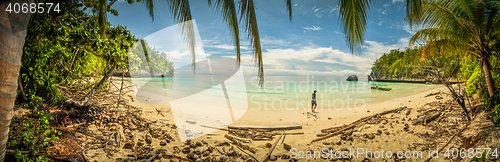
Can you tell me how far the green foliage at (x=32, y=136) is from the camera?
8.25 feet

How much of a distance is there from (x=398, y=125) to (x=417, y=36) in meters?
3.75

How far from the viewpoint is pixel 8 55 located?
198cm

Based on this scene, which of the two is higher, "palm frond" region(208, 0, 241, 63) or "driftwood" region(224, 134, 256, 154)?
"palm frond" region(208, 0, 241, 63)

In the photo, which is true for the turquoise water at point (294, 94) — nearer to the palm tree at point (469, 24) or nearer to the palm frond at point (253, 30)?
the palm frond at point (253, 30)

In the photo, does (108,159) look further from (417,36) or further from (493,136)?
(417,36)

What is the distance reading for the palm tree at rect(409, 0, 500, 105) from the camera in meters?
4.36

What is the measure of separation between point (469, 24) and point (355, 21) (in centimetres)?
455

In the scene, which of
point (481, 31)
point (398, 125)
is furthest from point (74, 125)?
point (481, 31)

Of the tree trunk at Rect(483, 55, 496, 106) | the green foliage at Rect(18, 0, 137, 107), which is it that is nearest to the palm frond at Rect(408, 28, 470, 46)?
the tree trunk at Rect(483, 55, 496, 106)

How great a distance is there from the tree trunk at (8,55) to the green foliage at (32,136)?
0.34m

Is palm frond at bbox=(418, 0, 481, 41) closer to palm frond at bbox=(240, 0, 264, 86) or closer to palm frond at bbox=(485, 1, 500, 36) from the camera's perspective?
palm frond at bbox=(485, 1, 500, 36)

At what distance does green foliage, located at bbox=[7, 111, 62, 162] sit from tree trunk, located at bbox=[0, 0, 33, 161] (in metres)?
0.34

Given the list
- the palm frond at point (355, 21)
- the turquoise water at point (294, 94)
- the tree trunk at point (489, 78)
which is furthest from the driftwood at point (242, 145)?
the tree trunk at point (489, 78)

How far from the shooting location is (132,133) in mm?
4277
